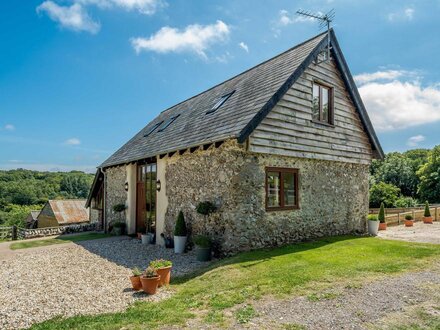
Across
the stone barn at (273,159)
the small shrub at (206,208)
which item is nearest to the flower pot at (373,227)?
the stone barn at (273,159)

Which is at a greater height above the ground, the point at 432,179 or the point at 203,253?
the point at 432,179

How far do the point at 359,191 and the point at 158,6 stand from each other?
10.8 meters

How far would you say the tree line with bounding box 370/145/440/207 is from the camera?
2734 centimetres

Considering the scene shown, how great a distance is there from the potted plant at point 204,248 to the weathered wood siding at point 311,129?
116 inches

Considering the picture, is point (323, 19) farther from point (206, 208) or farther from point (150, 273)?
point (150, 273)

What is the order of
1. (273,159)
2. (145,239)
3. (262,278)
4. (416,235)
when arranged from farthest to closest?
(416,235), (145,239), (273,159), (262,278)

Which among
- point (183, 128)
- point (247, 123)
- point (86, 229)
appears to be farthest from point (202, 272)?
point (86, 229)

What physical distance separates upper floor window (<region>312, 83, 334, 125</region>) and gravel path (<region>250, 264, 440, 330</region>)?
672 cm

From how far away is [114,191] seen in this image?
16797 millimetres

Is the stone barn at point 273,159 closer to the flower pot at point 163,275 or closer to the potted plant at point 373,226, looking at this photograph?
the potted plant at point 373,226

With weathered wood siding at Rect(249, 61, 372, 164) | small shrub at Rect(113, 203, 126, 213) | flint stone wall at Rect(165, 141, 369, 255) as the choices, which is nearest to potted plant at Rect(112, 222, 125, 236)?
small shrub at Rect(113, 203, 126, 213)

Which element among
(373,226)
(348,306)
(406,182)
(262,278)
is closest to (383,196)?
(373,226)

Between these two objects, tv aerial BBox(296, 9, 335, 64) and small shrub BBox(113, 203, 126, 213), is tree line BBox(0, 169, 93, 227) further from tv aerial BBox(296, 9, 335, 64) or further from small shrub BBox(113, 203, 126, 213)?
tv aerial BBox(296, 9, 335, 64)

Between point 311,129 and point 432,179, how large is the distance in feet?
101
